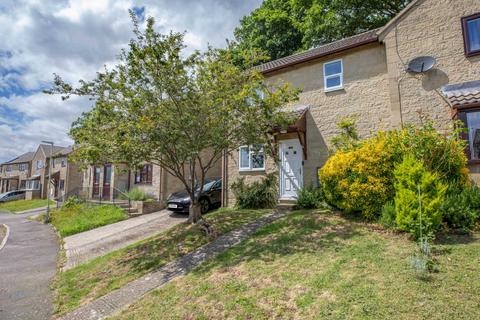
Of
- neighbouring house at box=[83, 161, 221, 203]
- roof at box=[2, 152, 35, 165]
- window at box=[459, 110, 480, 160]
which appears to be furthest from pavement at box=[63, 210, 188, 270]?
roof at box=[2, 152, 35, 165]

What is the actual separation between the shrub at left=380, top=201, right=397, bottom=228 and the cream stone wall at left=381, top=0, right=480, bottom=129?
4.36 meters

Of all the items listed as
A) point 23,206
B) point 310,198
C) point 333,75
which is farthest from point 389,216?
point 23,206

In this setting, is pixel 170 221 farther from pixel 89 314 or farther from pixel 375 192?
pixel 375 192

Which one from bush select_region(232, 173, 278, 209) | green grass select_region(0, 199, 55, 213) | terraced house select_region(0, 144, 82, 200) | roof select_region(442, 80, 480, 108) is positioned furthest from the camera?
terraced house select_region(0, 144, 82, 200)

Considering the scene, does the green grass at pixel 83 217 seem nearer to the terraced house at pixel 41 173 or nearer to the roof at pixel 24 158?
the terraced house at pixel 41 173

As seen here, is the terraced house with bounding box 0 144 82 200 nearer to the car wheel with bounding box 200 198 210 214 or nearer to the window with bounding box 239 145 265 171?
the car wheel with bounding box 200 198 210 214

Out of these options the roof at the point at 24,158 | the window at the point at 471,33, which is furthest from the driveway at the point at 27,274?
the roof at the point at 24,158

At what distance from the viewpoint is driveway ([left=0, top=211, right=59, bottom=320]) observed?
5.97 metres

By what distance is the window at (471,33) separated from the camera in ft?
30.5

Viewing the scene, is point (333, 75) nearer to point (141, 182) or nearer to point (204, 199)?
point (204, 199)

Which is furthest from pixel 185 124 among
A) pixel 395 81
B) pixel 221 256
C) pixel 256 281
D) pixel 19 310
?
pixel 395 81

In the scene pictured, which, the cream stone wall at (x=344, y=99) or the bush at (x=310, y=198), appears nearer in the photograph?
the bush at (x=310, y=198)

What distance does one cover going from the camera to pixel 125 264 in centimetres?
780

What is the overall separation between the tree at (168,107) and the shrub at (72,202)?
42.0 feet
